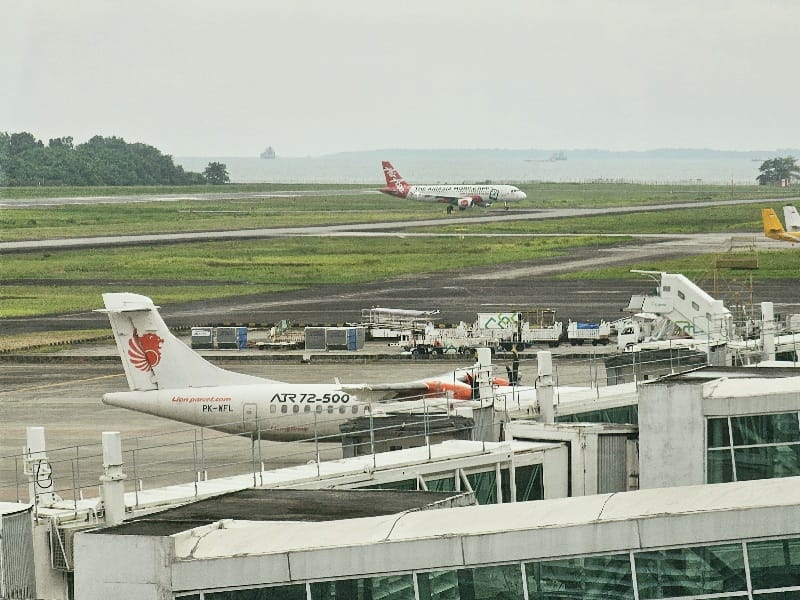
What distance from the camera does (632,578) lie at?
65.6ft

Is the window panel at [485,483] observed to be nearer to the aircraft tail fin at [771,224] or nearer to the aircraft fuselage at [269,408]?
the aircraft fuselage at [269,408]

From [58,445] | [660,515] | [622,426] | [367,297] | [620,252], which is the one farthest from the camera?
[620,252]

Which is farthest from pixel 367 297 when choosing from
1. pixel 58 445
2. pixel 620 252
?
pixel 58 445

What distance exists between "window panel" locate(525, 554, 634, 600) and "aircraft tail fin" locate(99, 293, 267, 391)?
138 ft

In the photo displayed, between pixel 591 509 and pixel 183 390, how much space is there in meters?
42.3

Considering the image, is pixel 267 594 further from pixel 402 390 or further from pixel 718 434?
pixel 402 390

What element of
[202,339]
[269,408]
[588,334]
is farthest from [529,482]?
[202,339]

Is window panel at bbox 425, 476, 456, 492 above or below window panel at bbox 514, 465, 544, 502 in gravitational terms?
above

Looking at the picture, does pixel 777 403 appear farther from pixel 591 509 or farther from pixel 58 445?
pixel 58 445

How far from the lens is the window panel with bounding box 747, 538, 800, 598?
19844 millimetres

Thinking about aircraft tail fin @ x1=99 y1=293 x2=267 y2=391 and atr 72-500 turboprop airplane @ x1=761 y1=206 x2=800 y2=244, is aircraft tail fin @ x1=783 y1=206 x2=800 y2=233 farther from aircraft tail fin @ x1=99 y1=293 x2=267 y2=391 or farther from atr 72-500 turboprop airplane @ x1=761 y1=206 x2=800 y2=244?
aircraft tail fin @ x1=99 y1=293 x2=267 y2=391

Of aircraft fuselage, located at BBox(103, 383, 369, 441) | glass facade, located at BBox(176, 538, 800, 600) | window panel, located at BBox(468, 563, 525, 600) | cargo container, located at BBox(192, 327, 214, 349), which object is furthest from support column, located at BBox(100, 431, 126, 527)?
cargo container, located at BBox(192, 327, 214, 349)

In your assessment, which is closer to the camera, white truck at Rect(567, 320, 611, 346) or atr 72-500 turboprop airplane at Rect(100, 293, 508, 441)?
atr 72-500 turboprop airplane at Rect(100, 293, 508, 441)

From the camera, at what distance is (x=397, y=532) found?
20203mm
